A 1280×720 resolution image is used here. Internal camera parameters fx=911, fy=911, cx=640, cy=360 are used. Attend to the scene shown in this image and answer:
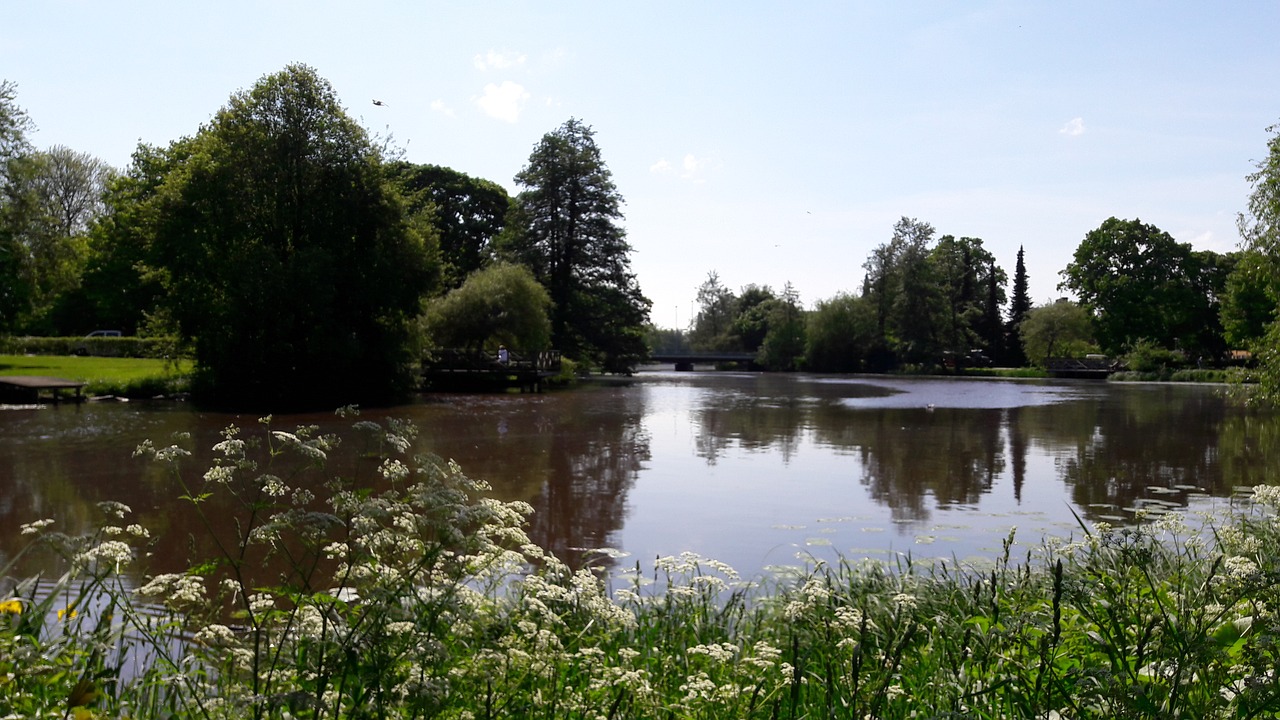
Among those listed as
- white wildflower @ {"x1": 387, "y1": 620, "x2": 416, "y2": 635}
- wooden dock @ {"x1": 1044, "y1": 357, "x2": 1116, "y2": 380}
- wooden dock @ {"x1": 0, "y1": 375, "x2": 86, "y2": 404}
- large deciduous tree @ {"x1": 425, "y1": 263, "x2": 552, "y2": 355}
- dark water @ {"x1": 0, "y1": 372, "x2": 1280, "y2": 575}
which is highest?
large deciduous tree @ {"x1": 425, "y1": 263, "x2": 552, "y2": 355}

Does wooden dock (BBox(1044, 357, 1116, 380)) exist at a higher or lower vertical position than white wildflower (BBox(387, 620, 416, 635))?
higher

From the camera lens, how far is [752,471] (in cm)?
1312

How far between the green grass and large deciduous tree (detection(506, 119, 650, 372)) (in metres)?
18.3

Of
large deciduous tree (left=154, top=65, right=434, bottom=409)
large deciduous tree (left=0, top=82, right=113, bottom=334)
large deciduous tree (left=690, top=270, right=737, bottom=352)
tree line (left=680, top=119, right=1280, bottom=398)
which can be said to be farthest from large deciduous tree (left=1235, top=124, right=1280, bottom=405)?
large deciduous tree (left=690, top=270, right=737, bottom=352)

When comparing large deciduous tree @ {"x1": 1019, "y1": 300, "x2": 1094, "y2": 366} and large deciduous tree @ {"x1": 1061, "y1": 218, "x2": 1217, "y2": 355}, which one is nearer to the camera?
large deciduous tree @ {"x1": 1061, "y1": 218, "x2": 1217, "y2": 355}

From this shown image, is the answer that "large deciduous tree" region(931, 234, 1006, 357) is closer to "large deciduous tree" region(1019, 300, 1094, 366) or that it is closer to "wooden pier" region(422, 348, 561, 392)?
"large deciduous tree" region(1019, 300, 1094, 366)

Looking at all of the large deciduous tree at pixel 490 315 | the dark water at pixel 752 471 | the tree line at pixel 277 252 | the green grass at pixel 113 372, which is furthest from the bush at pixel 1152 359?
the green grass at pixel 113 372

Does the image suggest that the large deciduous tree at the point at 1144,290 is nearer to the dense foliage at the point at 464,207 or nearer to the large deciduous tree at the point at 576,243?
the large deciduous tree at the point at 576,243

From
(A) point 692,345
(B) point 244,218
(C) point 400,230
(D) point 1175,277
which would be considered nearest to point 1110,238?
(D) point 1175,277

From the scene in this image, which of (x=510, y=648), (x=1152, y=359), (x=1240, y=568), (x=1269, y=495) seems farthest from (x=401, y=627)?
(x=1152, y=359)

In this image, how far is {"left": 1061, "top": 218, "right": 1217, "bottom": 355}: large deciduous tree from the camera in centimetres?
6091

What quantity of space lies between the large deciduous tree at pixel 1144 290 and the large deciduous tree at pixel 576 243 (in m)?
35.5

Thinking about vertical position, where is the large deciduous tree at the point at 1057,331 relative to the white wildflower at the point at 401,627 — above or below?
above

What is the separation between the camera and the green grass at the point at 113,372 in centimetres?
2567
